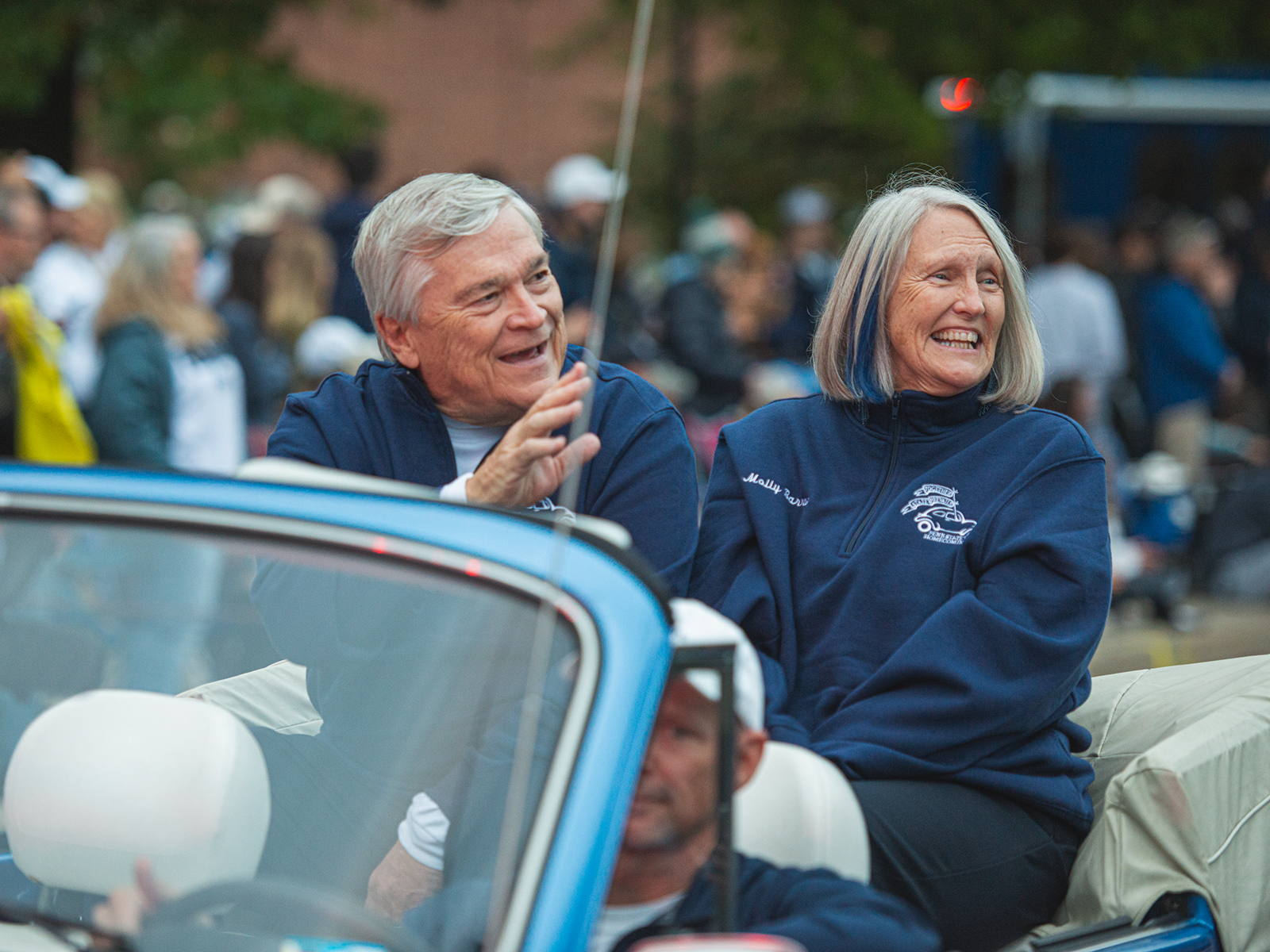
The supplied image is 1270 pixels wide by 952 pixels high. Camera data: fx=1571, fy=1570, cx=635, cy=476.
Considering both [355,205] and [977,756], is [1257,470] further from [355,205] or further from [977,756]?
[977,756]

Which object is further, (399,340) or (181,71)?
(181,71)

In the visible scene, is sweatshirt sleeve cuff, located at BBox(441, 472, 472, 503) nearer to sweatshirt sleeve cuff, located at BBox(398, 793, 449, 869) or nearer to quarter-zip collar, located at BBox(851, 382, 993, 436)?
sweatshirt sleeve cuff, located at BBox(398, 793, 449, 869)

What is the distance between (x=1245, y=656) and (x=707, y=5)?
9.41 m

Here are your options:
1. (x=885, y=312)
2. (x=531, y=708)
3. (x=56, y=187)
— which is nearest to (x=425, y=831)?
(x=531, y=708)

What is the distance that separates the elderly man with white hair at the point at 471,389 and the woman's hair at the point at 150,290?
11.8 feet

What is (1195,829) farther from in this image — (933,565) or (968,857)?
(933,565)

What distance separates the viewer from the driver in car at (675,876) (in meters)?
1.81

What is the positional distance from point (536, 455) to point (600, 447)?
1.29 feet

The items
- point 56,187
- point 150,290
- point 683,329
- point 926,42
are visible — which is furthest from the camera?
point 926,42

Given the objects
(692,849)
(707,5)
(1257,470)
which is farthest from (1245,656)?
(707,5)

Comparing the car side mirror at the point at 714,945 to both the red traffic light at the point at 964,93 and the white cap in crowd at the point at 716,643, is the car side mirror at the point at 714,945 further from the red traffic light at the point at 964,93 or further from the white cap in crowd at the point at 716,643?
the red traffic light at the point at 964,93

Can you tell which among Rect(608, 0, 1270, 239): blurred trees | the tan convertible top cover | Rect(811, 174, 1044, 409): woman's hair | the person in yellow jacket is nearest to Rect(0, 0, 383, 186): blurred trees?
Rect(608, 0, 1270, 239): blurred trees

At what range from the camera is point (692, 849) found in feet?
6.09

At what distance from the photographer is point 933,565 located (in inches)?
114
